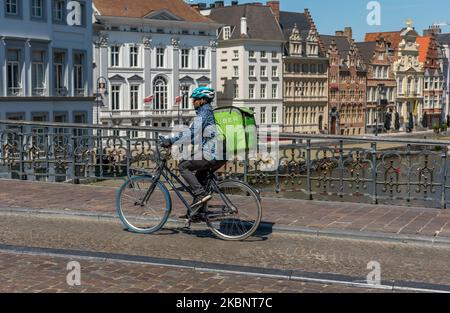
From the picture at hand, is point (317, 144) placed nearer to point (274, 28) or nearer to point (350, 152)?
point (350, 152)

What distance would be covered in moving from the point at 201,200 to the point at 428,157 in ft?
16.2

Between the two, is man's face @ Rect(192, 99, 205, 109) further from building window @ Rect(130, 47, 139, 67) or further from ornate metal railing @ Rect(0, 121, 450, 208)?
building window @ Rect(130, 47, 139, 67)

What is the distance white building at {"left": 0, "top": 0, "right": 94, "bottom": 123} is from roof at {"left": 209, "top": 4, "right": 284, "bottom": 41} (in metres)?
33.2

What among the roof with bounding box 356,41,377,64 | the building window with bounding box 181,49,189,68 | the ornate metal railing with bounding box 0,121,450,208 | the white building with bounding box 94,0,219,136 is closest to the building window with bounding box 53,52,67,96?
the white building with bounding box 94,0,219,136

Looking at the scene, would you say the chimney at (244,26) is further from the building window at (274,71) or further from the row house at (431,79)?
the row house at (431,79)

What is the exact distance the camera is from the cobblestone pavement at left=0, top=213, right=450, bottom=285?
25.2ft

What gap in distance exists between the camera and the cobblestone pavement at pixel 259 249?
7695mm

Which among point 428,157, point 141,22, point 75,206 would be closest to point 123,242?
point 75,206

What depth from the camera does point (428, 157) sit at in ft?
40.0

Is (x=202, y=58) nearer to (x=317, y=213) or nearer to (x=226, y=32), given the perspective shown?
(x=226, y=32)

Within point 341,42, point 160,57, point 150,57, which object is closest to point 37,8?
point 150,57

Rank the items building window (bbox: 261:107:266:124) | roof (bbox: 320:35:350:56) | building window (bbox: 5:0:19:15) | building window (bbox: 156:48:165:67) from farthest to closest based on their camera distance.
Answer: roof (bbox: 320:35:350:56)
building window (bbox: 261:107:266:124)
building window (bbox: 156:48:165:67)
building window (bbox: 5:0:19:15)

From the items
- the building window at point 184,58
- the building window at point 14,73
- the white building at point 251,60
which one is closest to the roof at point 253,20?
the white building at point 251,60

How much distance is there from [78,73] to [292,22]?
1768 inches
